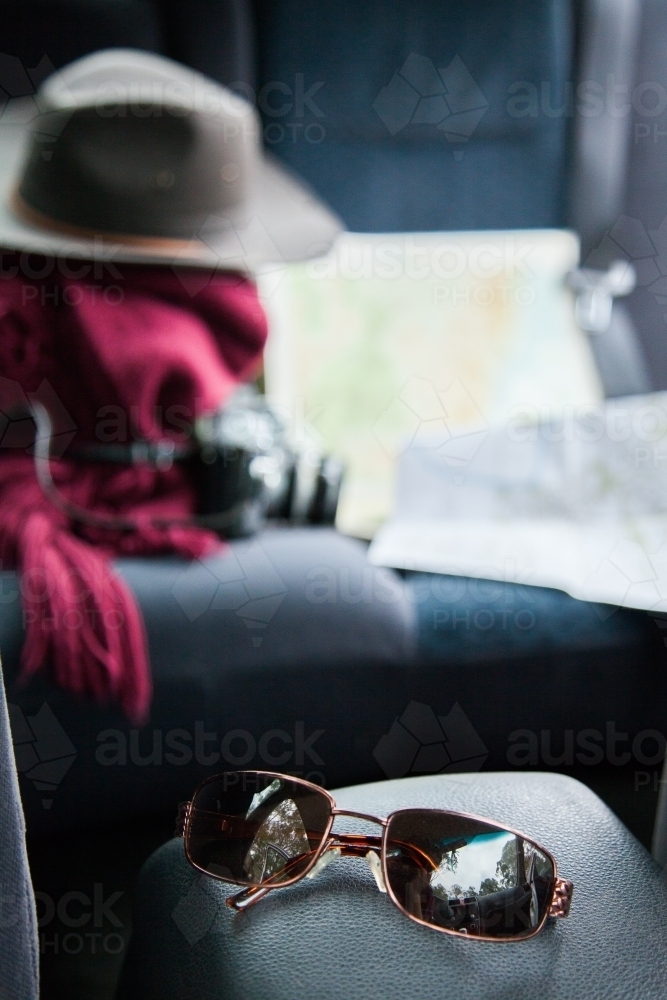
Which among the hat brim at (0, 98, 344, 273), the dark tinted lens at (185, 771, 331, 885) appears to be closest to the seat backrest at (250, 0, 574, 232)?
the hat brim at (0, 98, 344, 273)

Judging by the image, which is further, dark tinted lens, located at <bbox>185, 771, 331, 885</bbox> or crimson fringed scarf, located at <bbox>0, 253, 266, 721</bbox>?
crimson fringed scarf, located at <bbox>0, 253, 266, 721</bbox>

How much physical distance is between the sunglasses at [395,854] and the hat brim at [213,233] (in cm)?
64

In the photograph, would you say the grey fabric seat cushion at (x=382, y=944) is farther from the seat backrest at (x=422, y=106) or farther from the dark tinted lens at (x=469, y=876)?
the seat backrest at (x=422, y=106)

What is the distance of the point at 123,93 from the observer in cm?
79

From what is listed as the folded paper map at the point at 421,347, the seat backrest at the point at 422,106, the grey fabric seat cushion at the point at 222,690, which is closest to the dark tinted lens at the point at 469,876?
the grey fabric seat cushion at the point at 222,690

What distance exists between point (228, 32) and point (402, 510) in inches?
22.6

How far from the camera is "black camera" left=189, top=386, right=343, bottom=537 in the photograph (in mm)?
804

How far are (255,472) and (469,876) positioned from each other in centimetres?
55

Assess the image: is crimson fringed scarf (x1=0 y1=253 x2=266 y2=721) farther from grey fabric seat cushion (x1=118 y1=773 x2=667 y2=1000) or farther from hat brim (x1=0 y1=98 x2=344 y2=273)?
grey fabric seat cushion (x1=118 y1=773 x2=667 y2=1000)

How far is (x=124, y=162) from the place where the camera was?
80 cm

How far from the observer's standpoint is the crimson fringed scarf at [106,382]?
0.74m

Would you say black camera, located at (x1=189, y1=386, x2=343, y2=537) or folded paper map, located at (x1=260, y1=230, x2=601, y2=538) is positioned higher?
folded paper map, located at (x1=260, y1=230, x2=601, y2=538)

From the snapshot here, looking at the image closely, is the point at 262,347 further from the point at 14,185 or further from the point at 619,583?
the point at 619,583

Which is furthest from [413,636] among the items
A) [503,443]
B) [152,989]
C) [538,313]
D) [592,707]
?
[538,313]
